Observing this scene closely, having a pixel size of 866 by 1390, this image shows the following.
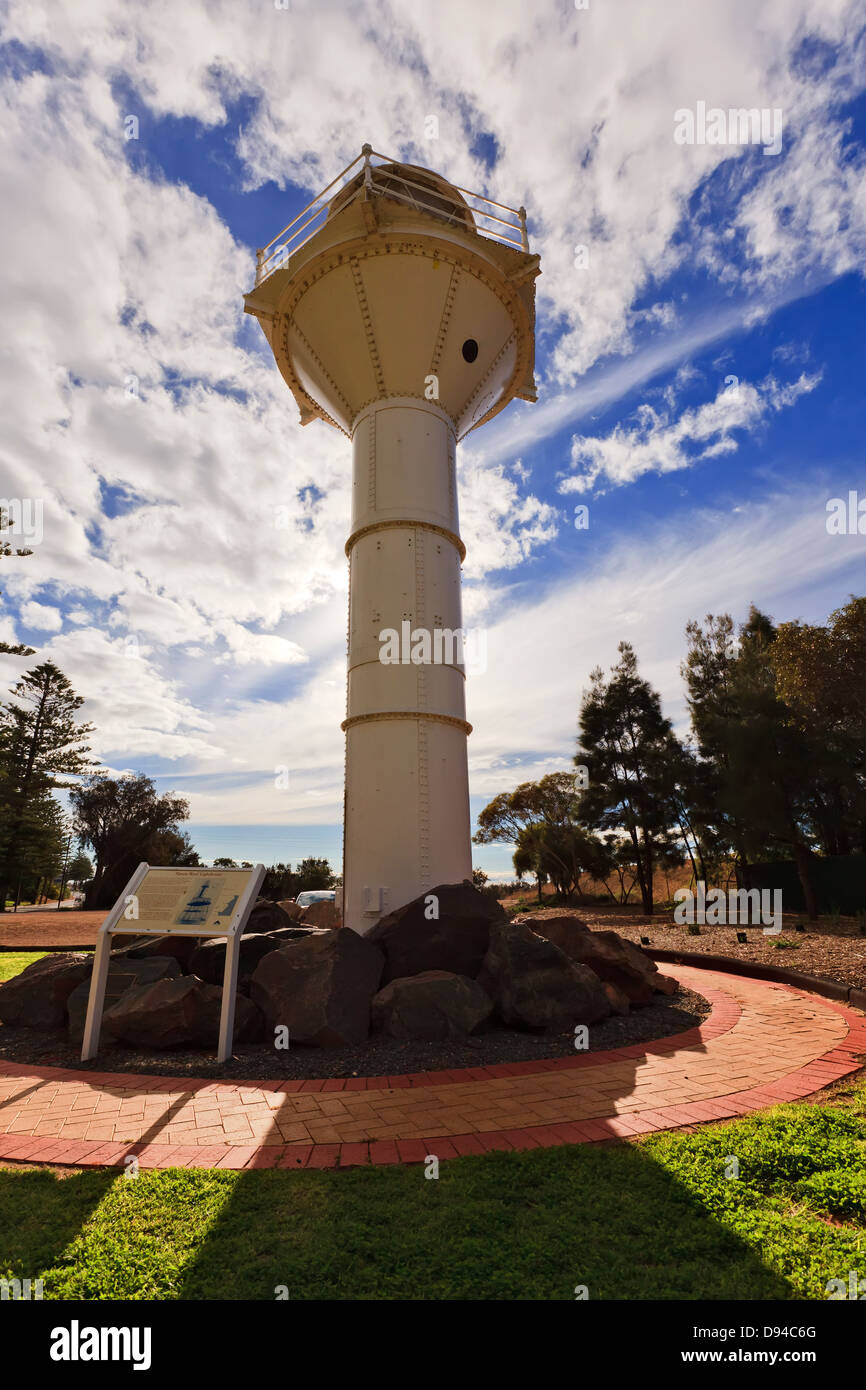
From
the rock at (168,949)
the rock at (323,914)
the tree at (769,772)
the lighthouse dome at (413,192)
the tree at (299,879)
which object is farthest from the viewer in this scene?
the tree at (299,879)

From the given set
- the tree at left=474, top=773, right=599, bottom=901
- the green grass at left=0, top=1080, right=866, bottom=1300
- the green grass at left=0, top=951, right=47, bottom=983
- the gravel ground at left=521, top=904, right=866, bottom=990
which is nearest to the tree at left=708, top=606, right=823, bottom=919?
the gravel ground at left=521, top=904, right=866, bottom=990

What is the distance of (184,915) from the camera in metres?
6.09

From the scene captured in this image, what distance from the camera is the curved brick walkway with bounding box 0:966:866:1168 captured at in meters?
3.80

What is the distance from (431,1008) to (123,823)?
3945cm

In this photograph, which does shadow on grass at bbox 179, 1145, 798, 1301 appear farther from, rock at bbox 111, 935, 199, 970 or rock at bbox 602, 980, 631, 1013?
rock at bbox 111, 935, 199, 970

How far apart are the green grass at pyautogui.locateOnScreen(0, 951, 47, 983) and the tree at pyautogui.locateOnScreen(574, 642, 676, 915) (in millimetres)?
19816

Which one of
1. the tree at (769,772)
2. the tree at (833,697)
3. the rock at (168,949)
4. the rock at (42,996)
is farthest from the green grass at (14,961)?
the tree at (769,772)

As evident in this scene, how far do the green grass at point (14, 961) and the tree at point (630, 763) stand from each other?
19816mm

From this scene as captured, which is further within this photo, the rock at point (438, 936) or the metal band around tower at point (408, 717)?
the metal band around tower at point (408, 717)

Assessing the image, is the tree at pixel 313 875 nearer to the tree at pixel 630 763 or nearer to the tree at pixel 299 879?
the tree at pixel 299 879

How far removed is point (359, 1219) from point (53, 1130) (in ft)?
7.97

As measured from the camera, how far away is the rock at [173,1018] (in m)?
6.05
